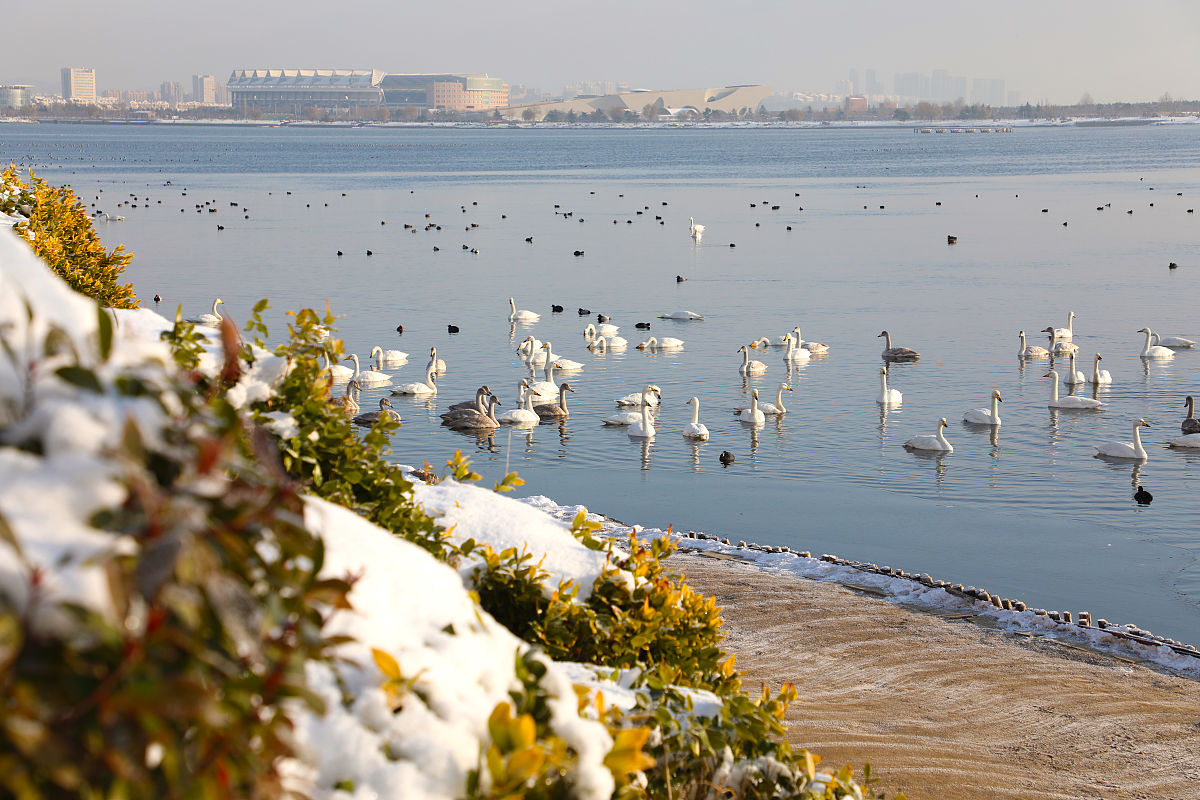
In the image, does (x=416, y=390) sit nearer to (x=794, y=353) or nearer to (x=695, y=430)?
(x=695, y=430)

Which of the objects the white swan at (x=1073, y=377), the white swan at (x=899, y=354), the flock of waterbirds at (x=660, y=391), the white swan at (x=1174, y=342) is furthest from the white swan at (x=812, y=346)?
the white swan at (x=1174, y=342)

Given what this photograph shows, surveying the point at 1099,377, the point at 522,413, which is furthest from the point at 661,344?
the point at 1099,377

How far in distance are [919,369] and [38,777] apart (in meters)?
22.9

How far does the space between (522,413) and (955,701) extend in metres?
12.0

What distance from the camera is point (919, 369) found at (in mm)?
23125

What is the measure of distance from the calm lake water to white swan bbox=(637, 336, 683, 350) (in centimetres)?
36

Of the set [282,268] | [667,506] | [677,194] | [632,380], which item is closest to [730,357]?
[632,380]

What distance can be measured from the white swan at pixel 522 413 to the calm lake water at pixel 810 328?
30cm

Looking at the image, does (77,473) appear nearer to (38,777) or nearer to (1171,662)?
(38,777)

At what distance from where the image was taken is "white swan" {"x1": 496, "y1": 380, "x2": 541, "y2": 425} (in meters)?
19.3

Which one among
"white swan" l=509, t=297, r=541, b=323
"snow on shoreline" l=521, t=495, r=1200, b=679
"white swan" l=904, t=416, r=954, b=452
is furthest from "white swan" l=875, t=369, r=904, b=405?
"white swan" l=509, t=297, r=541, b=323

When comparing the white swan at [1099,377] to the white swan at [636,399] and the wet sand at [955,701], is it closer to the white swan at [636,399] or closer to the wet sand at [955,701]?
the white swan at [636,399]

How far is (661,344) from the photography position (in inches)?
983

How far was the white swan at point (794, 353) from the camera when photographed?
23.2 metres
